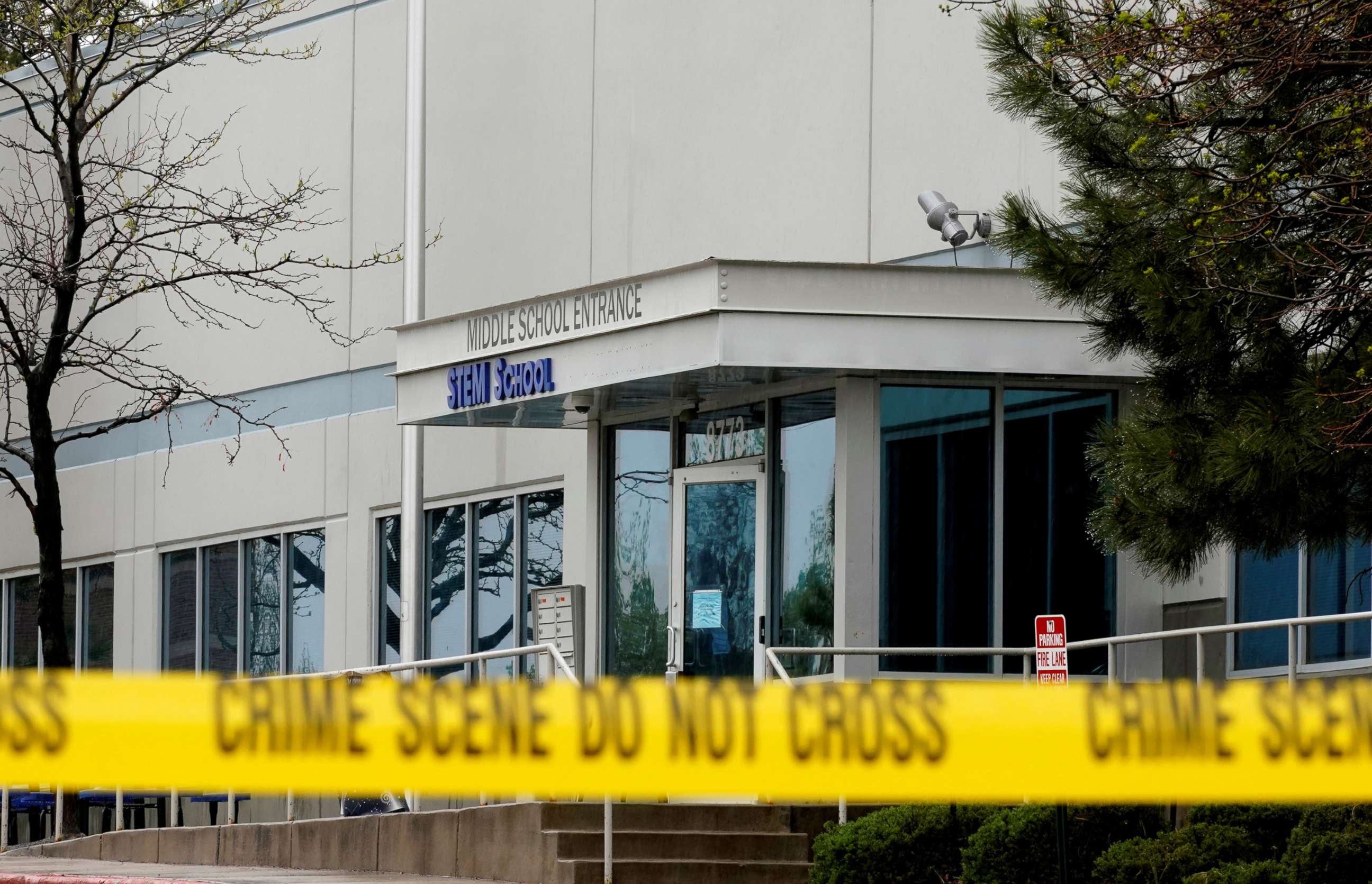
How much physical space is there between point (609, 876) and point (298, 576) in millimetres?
12339

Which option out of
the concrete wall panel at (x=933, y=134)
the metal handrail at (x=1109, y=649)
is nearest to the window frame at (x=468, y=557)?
the concrete wall panel at (x=933, y=134)

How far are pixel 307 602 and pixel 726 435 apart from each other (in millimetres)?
9036

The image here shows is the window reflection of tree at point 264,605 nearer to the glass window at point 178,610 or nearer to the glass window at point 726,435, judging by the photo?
the glass window at point 178,610

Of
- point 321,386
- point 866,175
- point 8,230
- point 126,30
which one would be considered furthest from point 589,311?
point 8,230

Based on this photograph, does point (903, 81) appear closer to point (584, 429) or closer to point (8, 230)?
point (584, 429)

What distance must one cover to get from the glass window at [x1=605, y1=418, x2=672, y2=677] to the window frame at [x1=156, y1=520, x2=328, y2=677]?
22.8 ft

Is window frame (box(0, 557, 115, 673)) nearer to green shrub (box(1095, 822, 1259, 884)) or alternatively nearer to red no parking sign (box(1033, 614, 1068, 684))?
green shrub (box(1095, 822, 1259, 884))

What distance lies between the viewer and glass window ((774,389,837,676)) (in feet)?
53.3

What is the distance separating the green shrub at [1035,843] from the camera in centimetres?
1262

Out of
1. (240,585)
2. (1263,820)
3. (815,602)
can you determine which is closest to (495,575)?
(240,585)

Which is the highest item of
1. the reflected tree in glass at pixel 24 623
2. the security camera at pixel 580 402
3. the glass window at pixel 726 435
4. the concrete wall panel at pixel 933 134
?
the concrete wall panel at pixel 933 134

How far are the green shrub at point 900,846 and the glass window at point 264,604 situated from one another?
13060 mm

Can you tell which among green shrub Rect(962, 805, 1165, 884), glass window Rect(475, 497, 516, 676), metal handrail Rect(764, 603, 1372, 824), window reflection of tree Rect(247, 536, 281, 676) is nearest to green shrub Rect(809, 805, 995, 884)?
green shrub Rect(962, 805, 1165, 884)

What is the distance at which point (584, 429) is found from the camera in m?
20.9
